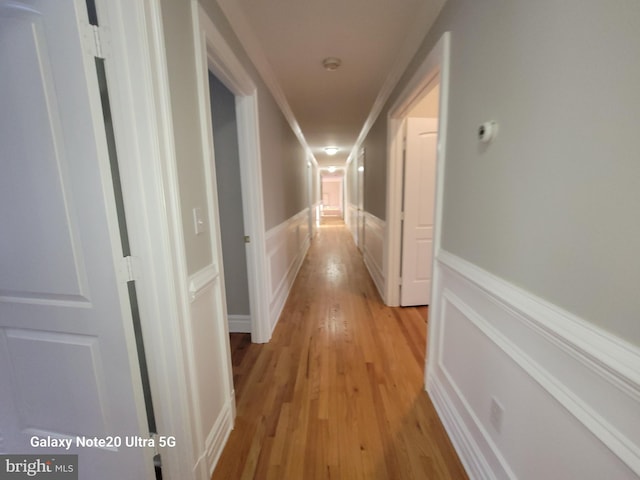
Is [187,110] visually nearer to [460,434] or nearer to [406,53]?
[406,53]

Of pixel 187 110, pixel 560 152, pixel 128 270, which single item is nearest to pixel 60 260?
pixel 128 270

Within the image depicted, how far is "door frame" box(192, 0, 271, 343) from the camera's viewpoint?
1.21 metres

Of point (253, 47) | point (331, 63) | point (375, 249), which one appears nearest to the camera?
point (253, 47)

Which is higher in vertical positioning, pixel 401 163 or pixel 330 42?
pixel 330 42

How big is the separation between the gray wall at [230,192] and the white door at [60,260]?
53.1 inches

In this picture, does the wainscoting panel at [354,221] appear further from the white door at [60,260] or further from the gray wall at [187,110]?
the white door at [60,260]

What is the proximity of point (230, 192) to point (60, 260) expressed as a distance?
1.41 m

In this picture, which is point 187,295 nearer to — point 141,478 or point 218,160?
point 141,478

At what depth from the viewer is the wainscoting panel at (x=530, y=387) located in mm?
600

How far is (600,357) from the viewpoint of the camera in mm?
614

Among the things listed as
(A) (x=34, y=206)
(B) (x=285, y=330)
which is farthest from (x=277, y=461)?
(A) (x=34, y=206)

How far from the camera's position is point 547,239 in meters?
0.79

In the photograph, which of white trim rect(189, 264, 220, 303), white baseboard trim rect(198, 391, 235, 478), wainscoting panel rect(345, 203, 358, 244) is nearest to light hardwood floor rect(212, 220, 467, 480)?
white baseboard trim rect(198, 391, 235, 478)

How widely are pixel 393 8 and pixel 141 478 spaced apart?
2721mm
